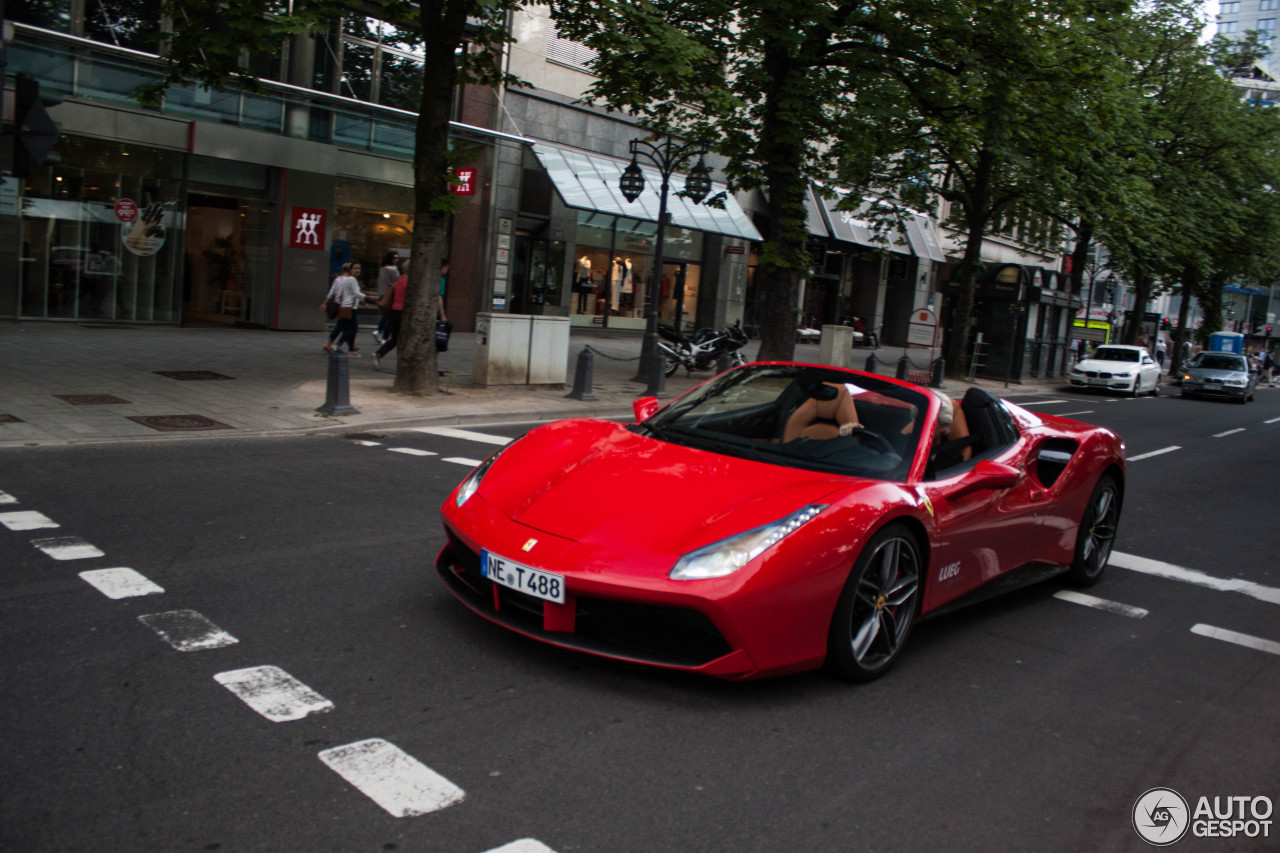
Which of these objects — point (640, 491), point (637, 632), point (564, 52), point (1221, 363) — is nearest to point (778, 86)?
point (564, 52)

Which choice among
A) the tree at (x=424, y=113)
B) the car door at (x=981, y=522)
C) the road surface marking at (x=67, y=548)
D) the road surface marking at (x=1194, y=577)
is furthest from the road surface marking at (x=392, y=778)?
the tree at (x=424, y=113)

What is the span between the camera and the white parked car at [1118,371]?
2964 centimetres

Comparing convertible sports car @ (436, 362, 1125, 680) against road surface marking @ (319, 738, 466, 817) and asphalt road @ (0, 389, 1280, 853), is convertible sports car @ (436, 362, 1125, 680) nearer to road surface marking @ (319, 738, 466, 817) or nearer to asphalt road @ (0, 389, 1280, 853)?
asphalt road @ (0, 389, 1280, 853)

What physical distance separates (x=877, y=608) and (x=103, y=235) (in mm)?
18765

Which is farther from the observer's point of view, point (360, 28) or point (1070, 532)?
point (360, 28)

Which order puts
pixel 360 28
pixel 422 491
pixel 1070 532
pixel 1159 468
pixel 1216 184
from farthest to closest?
pixel 1216 184 → pixel 360 28 → pixel 1159 468 → pixel 422 491 → pixel 1070 532

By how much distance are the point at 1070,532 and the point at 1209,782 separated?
8.01 ft

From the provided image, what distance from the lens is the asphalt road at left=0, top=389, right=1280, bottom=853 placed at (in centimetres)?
299

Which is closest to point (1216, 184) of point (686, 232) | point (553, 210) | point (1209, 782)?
point (686, 232)

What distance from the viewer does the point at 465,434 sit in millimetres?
11070

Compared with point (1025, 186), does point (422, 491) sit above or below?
below

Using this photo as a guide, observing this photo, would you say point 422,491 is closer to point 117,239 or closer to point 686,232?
point 117,239

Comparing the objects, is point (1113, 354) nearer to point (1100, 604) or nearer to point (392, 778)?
point (1100, 604)

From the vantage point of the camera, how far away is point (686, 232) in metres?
32.6
